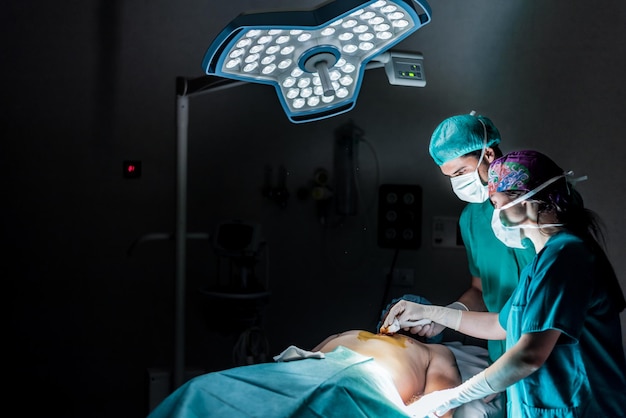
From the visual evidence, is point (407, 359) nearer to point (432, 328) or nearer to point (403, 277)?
point (432, 328)

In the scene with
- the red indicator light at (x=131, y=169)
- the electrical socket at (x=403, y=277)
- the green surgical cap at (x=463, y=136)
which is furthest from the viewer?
the electrical socket at (x=403, y=277)

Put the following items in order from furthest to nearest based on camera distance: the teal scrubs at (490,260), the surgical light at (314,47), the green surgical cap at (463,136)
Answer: the teal scrubs at (490,260), the green surgical cap at (463,136), the surgical light at (314,47)

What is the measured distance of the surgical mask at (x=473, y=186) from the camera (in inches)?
66.6

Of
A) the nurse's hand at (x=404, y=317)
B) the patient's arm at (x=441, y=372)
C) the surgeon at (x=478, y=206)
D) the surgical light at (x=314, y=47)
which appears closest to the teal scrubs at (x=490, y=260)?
the surgeon at (x=478, y=206)

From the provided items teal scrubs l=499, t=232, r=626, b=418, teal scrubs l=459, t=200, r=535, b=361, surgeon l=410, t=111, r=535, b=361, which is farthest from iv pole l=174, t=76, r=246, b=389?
teal scrubs l=499, t=232, r=626, b=418

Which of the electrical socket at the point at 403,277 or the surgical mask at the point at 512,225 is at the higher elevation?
the surgical mask at the point at 512,225

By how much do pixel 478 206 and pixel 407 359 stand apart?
0.54 metres

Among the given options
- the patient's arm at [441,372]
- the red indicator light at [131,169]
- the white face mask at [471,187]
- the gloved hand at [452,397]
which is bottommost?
the patient's arm at [441,372]

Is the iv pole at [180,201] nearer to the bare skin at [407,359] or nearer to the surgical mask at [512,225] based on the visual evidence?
the bare skin at [407,359]

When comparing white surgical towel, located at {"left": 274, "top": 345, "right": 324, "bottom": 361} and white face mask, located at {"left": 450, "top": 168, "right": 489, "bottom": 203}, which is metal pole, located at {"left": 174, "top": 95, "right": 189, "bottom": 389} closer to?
white surgical towel, located at {"left": 274, "top": 345, "right": 324, "bottom": 361}

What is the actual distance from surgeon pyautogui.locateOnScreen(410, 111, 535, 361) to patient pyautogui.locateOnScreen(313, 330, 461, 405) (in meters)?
0.06

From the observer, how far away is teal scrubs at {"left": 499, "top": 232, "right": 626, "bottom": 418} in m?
1.25

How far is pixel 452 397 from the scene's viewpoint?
1.40 meters

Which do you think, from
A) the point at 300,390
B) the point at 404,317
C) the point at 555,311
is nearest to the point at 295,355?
the point at 300,390
